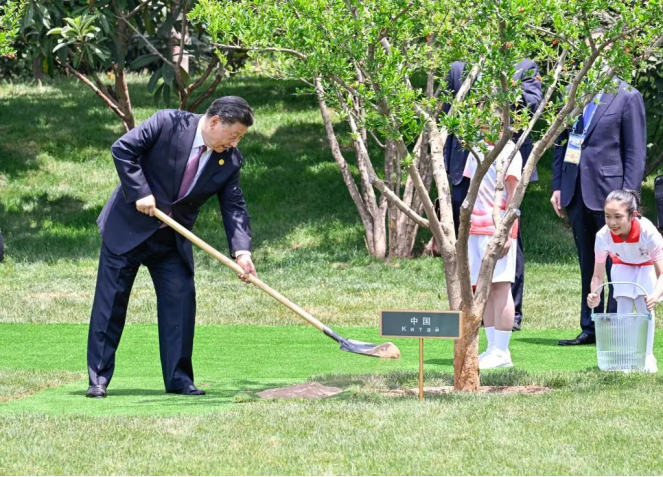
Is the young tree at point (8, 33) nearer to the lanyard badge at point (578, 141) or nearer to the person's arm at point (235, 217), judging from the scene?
the person's arm at point (235, 217)

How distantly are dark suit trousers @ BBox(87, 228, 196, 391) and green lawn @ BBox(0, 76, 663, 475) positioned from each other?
209 mm

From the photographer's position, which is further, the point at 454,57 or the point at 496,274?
the point at 496,274

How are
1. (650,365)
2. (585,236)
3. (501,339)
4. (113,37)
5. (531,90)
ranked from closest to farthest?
(650,365) < (501,339) < (531,90) < (585,236) < (113,37)

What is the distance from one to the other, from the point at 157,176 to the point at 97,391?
4.28 feet

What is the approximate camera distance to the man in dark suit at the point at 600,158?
9219 mm

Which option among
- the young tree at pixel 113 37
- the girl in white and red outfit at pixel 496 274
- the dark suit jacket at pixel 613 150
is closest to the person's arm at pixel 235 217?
the girl in white and red outfit at pixel 496 274

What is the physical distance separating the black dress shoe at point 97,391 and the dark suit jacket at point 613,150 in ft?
13.7

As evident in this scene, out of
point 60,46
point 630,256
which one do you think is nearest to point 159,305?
point 630,256

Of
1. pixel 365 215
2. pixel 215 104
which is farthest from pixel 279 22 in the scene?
pixel 365 215

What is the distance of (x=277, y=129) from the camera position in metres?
20.2

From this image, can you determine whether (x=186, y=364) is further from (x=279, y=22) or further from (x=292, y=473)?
(x=292, y=473)

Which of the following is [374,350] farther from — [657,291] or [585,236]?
[585,236]

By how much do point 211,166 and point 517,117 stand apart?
1.84m

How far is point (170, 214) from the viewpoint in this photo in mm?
7223
